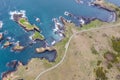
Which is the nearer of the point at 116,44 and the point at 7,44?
the point at 7,44

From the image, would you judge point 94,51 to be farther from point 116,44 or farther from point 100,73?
point 100,73

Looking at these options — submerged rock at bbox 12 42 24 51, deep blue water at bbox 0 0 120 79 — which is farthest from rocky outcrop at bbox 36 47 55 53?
submerged rock at bbox 12 42 24 51

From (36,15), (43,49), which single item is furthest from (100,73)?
(36,15)

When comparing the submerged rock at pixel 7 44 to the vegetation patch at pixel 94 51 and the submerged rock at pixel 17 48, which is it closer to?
the submerged rock at pixel 17 48

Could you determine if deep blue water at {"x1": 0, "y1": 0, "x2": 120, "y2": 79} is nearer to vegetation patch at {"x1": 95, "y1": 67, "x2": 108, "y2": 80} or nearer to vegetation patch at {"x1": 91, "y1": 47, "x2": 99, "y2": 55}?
vegetation patch at {"x1": 91, "y1": 47, "x2": 99, "y2": 55}

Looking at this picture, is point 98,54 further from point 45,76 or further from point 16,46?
point 16,46

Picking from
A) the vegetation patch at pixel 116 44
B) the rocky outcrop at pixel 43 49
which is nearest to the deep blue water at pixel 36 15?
the rocky outcrop at pixel 43 49

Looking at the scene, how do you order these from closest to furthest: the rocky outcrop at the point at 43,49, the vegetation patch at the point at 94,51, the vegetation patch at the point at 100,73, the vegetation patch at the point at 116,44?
1. the vegetation patch at the point at 100,73
2. the rocky outcrop at the point at 43,49
3. the vegetation patch at the point at 94,51
4. the vegetation patch at the point at 116,44

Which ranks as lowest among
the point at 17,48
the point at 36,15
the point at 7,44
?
the point at 17,48

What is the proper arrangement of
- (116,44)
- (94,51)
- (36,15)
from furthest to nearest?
(36,15), (116,44), (94,51)
